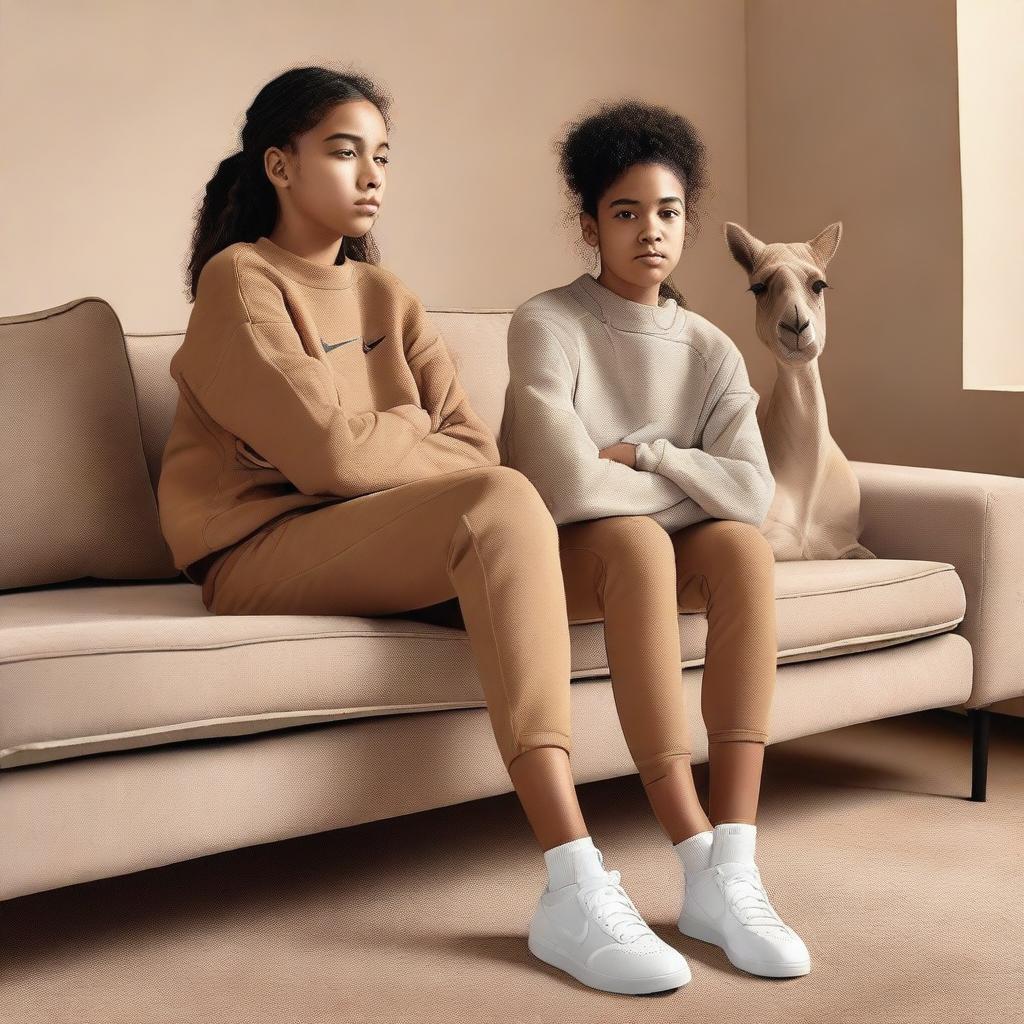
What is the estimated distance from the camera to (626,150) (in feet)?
5.71

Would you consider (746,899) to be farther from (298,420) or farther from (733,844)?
(298,420)

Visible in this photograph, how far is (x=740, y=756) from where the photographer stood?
58.4 inches

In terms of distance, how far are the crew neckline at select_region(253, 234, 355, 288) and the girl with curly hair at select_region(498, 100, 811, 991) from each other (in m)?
0.26

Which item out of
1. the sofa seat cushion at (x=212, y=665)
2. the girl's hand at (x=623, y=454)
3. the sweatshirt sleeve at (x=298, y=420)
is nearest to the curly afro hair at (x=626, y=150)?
the girl's hand at (x=623, y=454)

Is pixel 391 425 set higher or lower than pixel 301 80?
lower

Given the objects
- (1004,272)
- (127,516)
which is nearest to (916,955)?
(127,516)

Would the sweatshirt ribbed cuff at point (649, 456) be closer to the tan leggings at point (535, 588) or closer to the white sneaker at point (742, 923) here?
the tan leggings at point (535, 588)

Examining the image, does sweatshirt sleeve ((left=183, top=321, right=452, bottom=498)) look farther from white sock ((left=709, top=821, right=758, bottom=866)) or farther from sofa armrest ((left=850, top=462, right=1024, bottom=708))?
sofa armrest ((left=850, top=462, right=1024, bottom=708))

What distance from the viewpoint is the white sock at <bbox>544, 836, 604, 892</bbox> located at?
1.32m

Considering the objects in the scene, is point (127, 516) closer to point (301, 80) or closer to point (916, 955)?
point (301, 80)

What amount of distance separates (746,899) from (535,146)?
2149 mm

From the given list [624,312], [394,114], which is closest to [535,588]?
[624,312]

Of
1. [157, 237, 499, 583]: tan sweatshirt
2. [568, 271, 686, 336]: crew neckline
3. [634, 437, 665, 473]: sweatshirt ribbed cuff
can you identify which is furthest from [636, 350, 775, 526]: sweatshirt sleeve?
[157, 237, 499, 583]: tan sweatshirt

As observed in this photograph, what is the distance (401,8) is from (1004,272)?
150cm
